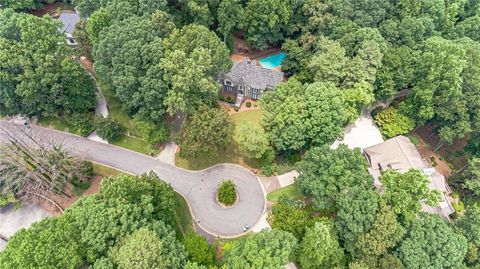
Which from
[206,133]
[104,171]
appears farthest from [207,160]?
[104,171]

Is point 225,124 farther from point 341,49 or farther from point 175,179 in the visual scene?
point 341,49

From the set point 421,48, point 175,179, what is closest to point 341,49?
point 421,48

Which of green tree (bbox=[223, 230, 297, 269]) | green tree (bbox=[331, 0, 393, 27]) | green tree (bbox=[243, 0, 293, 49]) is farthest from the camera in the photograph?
green tree (bbox=[243, 0, 293, 49])

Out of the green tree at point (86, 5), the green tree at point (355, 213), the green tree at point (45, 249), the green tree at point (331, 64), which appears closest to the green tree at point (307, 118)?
the green tree at point (331, 64)

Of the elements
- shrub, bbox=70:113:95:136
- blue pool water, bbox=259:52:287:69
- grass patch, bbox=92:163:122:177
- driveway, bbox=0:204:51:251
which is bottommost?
driveway, bbox=0:204:51:251

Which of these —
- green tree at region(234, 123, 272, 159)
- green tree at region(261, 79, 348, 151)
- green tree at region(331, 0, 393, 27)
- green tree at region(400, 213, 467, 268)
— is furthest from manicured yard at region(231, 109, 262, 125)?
green tree at region(400, 213, 467, 268)

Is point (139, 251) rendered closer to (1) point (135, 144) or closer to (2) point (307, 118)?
(1) point (135, 144)

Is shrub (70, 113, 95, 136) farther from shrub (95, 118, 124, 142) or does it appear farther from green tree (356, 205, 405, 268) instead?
green tree (356, 205, 405, 268)
